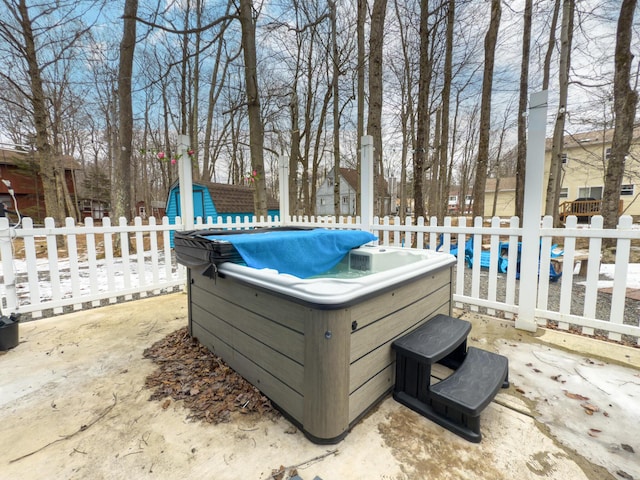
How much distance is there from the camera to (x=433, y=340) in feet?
5.33

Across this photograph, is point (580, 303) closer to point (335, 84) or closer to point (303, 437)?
point (303, 437)

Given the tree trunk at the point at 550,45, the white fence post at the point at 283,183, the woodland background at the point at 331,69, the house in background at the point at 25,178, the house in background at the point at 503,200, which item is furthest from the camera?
the house in background at the point at 503,200

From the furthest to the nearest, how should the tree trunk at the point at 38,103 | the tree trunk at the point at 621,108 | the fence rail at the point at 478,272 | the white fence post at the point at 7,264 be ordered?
the tree trunk at the point at 38,103 < the tree trunk at the point at 621,108 < the white fence post at the point at 7,264 < the fence rail at the point at 478,272

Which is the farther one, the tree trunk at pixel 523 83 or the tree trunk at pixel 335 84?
the tree trunk at pixel 335 84

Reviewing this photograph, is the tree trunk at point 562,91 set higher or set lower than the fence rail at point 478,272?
higher

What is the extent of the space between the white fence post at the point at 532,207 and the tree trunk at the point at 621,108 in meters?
4.08

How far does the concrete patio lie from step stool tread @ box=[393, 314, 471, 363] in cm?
34

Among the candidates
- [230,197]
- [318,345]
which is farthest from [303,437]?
[230,197]

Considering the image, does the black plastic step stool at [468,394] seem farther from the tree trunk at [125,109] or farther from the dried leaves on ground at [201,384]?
the tree trunk at [125,109]

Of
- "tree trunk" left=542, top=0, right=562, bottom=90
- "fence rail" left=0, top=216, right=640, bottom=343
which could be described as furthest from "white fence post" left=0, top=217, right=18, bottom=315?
"tree trunk" left=542, top=0, right=562, bottom=90

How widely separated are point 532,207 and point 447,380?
1.92 meters

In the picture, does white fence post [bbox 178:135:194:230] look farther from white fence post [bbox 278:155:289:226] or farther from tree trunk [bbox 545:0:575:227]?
tree trunk [bbox 545:0:575:227]

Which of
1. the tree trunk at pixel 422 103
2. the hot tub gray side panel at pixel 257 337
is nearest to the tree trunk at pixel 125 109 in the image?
the hot tub gray side panel at pixel 257 337

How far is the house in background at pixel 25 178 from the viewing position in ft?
46.0
